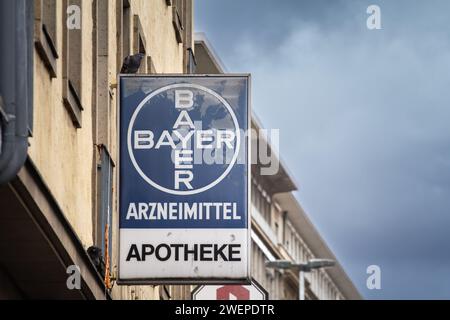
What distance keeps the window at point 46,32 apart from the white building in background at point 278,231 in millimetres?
48981

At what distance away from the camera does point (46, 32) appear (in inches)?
608

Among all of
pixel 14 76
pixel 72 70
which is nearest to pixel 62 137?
pixel 72 70

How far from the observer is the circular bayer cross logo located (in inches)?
639

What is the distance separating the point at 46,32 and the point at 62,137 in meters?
1.29

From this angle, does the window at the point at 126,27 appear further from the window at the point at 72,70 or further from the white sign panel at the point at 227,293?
the window at the point at 72,70

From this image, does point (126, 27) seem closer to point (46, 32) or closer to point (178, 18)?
point (46, 32)

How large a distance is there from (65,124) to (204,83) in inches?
50.5

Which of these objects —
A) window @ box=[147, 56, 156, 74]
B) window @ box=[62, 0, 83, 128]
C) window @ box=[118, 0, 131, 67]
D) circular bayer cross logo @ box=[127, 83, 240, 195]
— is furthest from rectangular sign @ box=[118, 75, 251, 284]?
window @ box=[147, 56, 156, 74]

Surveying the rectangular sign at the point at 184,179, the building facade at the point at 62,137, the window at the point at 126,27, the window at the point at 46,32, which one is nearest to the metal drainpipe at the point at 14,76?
the building facade at the point at 62,137

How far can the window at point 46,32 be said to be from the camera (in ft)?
49.0
